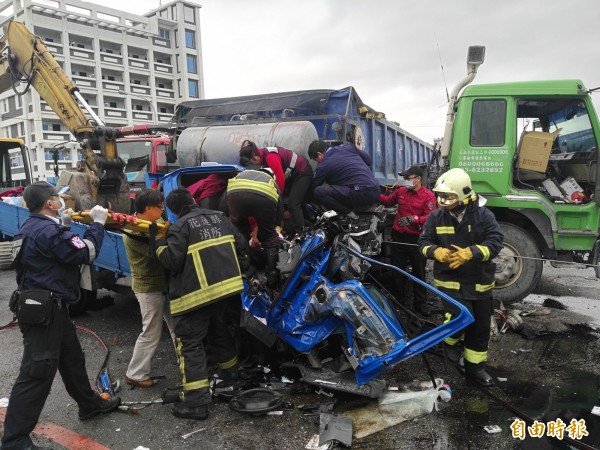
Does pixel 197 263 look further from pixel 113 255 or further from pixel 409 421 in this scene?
pixel 113 255

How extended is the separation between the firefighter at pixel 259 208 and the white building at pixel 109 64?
98.6ft

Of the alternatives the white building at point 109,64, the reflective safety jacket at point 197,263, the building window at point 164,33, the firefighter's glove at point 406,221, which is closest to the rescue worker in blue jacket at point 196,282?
the reflective safety jacket at point 197,263

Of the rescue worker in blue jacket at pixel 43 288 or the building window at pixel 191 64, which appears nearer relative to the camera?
the rescue worker in blue jacket at pixel 43 288

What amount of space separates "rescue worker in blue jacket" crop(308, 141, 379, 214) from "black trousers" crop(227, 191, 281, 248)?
33.0 inches

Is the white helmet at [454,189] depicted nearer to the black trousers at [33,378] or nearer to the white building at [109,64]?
the black trousers at [33,378]

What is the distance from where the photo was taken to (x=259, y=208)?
11.2ft

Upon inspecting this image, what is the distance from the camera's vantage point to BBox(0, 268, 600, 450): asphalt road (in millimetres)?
2701

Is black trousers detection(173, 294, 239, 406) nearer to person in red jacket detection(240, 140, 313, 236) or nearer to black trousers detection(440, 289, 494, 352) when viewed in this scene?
person in red jacket detection(240, 140, 313, 236)

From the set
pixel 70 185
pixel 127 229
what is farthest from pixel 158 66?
pixel 127 229

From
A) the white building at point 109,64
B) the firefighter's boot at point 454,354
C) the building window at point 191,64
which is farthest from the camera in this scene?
the building window at point 191,64

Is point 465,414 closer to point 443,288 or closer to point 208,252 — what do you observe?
point 443,288

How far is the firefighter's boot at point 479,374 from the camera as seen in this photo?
3377 mm

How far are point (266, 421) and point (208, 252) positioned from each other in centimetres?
117

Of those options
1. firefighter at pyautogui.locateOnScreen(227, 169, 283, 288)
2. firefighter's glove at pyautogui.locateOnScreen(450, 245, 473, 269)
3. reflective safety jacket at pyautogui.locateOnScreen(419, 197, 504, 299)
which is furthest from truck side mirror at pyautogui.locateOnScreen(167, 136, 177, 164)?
firefighter's glove at pyautogui.locateOnScreen(450, 245, 473, 269)
